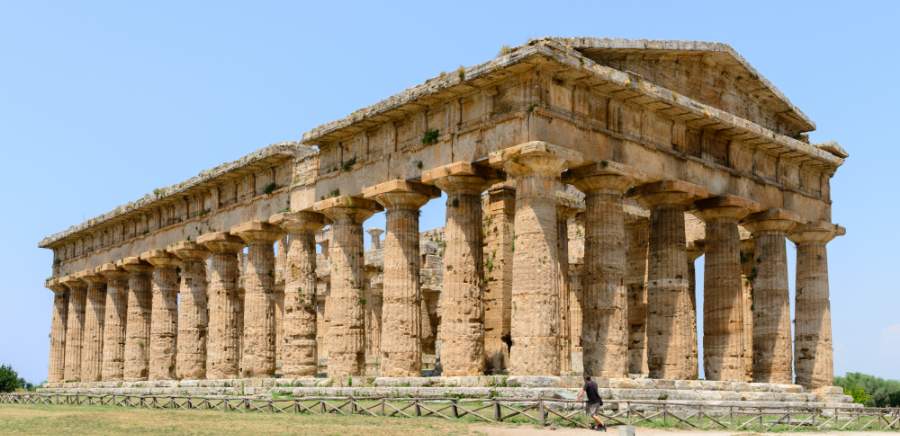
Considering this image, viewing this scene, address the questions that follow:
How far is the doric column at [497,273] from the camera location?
28.5 metres

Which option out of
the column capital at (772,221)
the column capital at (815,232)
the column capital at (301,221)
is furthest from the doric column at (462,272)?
the column capital at (815,232)

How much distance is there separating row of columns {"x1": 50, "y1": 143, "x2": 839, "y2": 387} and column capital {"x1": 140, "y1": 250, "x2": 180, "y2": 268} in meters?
0.06

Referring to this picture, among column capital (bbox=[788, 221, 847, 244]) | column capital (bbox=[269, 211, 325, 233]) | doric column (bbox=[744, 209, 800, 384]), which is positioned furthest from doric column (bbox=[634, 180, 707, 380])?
column capital (bbox=[269, 211, 325, 233])

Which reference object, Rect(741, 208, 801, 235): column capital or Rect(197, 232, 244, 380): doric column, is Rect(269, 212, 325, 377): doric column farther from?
Rect(741, 208, 801, 235): column capital

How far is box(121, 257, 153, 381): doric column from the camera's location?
141ft

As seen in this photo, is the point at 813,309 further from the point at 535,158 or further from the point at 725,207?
the point at 535,158

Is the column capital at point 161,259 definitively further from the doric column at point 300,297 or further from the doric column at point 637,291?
the doric column at point 637,291

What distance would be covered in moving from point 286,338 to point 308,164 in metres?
5.58

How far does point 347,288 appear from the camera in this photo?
101ft

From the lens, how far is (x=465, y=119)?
26.8 metres

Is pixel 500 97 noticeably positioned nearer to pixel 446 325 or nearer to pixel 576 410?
pixel 446 325

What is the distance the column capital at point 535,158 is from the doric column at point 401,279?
4110 mm

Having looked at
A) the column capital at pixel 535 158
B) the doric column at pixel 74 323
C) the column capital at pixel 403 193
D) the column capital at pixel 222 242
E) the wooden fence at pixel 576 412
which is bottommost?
the wooden fence at pixel 576 412

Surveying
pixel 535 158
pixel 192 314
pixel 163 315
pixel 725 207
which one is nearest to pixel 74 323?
pixel 163 315
